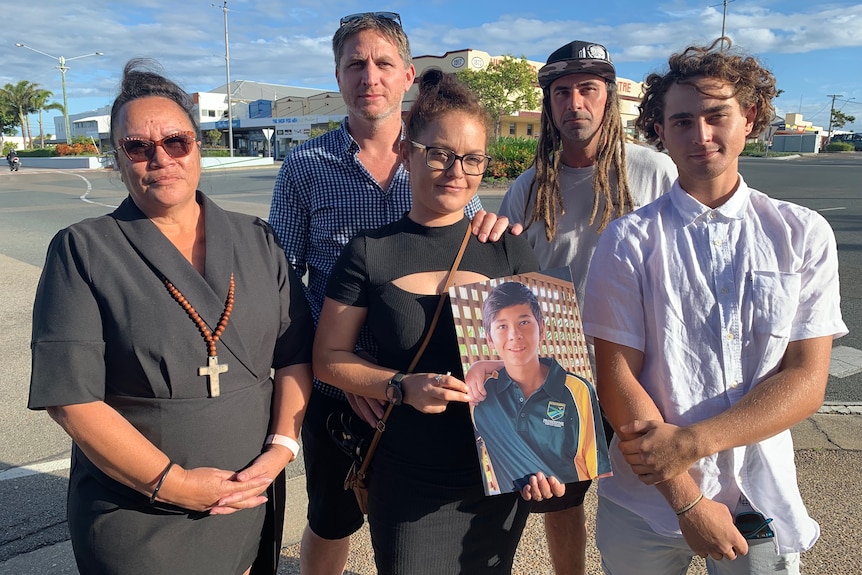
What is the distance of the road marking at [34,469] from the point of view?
3746mm

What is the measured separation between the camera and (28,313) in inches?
280

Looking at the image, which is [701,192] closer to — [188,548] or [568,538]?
[568,538]

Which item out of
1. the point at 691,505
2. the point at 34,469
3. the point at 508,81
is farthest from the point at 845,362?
the point at 508,81

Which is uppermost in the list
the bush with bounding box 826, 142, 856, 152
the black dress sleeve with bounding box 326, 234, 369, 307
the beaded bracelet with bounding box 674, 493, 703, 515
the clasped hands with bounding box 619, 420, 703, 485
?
the bush with bounding box 826, 142, 856, 152

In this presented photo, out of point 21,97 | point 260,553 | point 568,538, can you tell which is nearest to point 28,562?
point 260,553

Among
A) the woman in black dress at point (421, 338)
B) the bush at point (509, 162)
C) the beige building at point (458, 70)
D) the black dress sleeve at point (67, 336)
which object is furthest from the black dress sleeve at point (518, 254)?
the beige building at point (458, 70)

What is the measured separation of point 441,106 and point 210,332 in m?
1.02

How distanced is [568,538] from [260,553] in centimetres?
141

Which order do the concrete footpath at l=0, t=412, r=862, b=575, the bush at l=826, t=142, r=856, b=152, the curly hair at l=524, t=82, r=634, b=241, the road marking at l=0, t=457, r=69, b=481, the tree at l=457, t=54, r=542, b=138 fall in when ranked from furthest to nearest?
1. the bush at l=826, t=142, r=856, b=152
2. the tree at l=457, t=54, r=542, b=138
3. the road marking at l=0, t=457, r=69, b=481
4. the concrete footpath at l=0, t=412, r=862, b=575
5. the curly hair at l=524, t=82, r=634, b=241

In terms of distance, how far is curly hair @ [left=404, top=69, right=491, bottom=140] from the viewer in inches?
76.7

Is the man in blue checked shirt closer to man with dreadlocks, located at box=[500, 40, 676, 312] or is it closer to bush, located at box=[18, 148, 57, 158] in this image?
man with dreadlocks, located at box=[500, 40, 676, 312]

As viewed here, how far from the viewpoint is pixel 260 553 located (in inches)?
84.6

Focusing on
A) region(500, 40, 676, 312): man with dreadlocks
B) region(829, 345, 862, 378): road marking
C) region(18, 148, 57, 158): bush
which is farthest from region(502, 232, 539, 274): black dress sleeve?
region(18, 148, 57, 158): bush

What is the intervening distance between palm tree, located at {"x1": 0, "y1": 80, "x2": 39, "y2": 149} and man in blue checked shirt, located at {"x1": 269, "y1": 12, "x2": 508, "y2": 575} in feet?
308
